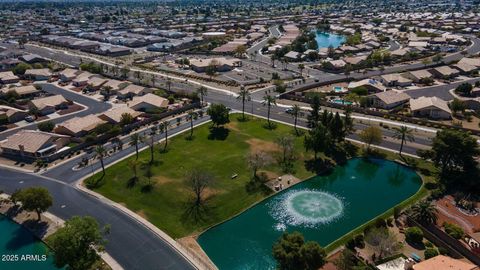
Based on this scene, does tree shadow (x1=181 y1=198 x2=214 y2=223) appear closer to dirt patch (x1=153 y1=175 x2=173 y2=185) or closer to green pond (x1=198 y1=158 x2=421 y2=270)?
green pond (x1=198 y1=158 x2=421 y2=270)

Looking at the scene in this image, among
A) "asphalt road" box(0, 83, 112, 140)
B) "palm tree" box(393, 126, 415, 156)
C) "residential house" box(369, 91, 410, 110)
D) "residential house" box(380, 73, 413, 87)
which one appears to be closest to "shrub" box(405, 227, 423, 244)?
"palm tree" box(393, 126, 415, 156)

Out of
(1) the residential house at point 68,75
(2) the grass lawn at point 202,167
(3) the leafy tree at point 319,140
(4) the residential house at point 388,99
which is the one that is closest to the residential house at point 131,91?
(1) the residential house at point 68,75

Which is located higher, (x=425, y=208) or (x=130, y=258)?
(x=425, y=208)

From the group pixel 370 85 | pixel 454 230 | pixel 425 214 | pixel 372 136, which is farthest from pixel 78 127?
pixel 370 85

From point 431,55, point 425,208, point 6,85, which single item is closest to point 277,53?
point 431,55

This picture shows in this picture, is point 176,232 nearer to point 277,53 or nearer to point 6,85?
point 6,85

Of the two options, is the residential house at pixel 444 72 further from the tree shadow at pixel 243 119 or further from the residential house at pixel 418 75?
the tree shadow at pixel 243 119
